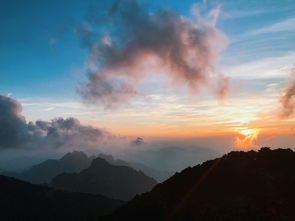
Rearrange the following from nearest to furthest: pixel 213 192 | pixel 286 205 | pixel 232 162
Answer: pixel 286 205 < pixel 213 192 < pixel 232 162

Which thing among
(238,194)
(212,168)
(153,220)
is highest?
(212,168)

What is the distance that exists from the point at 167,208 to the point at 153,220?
723cm

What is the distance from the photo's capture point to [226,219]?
87.5 m

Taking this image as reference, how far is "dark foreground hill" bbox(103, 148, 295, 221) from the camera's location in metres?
92.2

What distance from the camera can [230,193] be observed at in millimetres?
107562

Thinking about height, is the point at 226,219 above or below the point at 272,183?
below

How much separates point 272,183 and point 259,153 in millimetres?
28795

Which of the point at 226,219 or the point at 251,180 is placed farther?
the point at 251,180

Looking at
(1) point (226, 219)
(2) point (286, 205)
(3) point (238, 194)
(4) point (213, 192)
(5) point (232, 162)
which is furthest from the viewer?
(5) point (232, 162)

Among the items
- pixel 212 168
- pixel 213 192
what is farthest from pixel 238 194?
pixel 212 168

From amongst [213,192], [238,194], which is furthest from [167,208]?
[238,194]

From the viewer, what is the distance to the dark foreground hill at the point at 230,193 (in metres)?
92.2

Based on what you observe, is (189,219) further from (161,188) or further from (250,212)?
(161,188)

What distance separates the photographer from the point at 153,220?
111 metres
